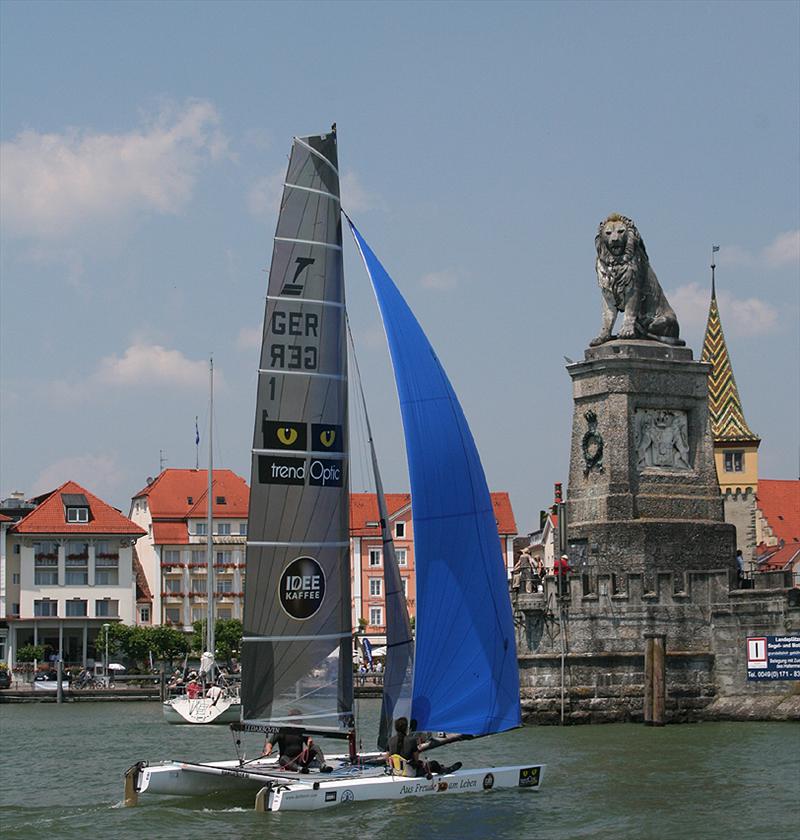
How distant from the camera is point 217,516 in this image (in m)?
123

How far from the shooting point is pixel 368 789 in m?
29.3

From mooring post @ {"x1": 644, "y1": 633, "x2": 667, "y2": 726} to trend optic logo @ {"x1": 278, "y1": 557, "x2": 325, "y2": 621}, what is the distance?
20237 mm

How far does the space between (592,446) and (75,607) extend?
2645 inches

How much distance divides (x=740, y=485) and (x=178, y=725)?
173 ft

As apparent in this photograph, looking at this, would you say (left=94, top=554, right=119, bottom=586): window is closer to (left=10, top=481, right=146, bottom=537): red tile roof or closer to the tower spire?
(left=10, top=481, right=146, bottom=537): red tile roof

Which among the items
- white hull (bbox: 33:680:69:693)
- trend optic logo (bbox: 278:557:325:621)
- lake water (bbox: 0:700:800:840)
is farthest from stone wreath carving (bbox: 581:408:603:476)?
white hull (bbox: 33:680:69:693)

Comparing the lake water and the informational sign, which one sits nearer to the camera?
the lake water

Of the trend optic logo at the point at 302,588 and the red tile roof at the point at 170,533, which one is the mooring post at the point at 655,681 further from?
the red tile roof at the point at 170,533

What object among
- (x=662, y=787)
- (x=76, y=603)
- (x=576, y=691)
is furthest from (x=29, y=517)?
(x=662, y=787)

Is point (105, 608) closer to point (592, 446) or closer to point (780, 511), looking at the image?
point (780, 511)

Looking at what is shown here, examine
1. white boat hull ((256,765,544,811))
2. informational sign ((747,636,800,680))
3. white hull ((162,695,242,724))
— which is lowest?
white hull ((162,695,242,724))

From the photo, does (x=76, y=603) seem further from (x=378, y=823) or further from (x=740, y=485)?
(x=378, y=823)

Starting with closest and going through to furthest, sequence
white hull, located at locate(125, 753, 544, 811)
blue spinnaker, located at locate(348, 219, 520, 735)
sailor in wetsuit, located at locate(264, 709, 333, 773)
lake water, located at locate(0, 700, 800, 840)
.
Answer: white hull, located at locate(125, 753, 544, 811) → lake water, located at locate(0, 700, 800, 840) → sailor in wetsuit, located at locate(264, 709, 333, 773) → blue spinnaker, located at locate(348, 219, 520, 735)

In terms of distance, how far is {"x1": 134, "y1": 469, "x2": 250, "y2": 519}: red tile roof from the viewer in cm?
12388
